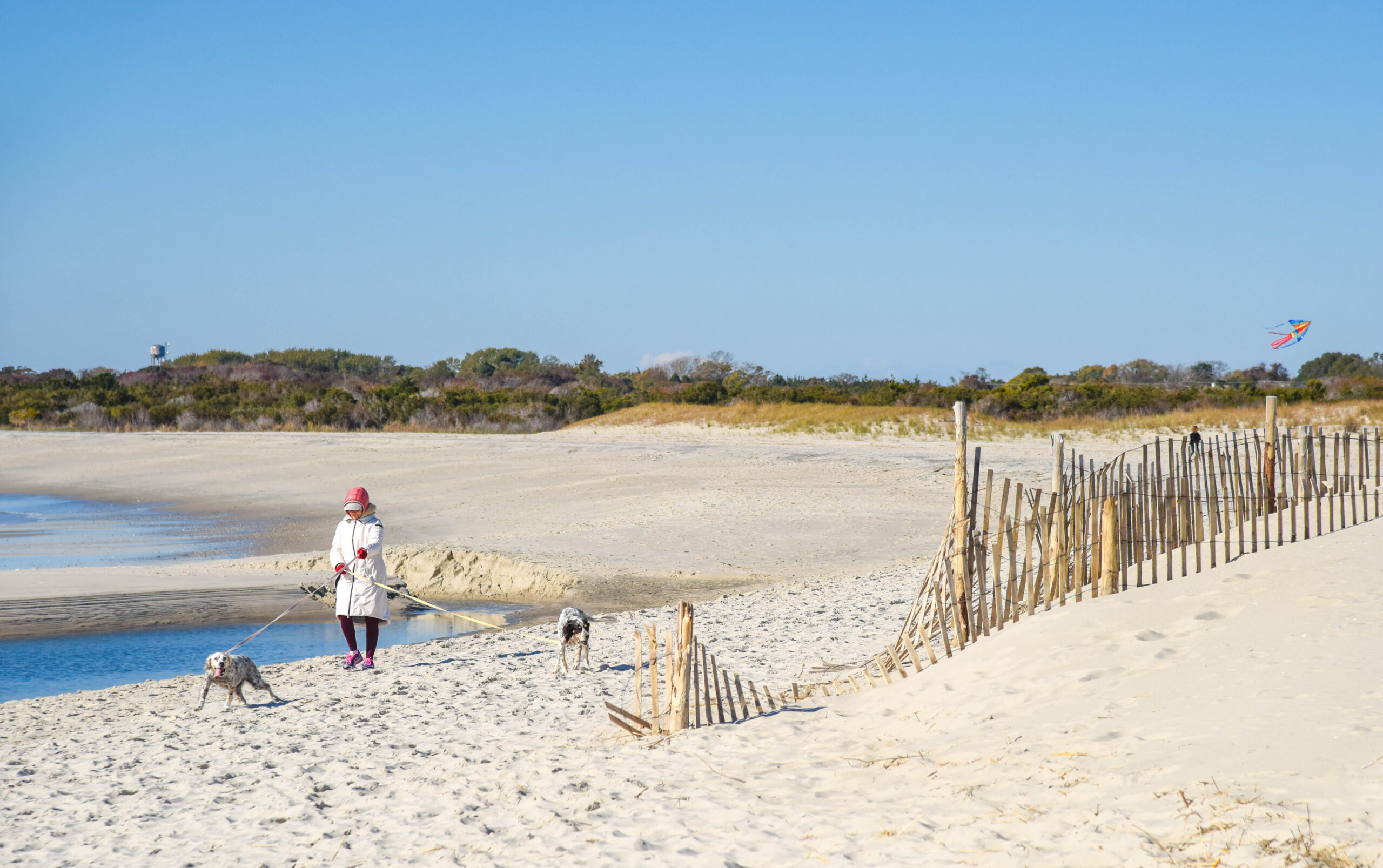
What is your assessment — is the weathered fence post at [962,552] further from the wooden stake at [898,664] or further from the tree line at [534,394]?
the tree line at [534,394]

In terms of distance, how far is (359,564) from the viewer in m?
8.63

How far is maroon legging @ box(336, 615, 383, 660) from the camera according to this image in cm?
881

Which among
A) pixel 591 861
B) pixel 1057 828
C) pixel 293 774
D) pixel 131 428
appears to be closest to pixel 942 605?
pixel 1057 828

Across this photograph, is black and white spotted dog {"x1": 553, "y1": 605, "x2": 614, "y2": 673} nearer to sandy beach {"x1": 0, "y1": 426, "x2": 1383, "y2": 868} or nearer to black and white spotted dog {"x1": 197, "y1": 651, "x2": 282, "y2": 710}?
sandy beach {"x1": 0, "y1": 426, "x2": 1383, "y2": 868}

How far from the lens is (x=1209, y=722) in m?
5.25

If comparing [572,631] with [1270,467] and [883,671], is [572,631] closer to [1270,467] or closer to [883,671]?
[883,671]

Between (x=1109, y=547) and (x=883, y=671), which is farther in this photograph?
(x=1109, y=547)

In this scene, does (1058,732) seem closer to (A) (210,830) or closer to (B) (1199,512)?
(B) (1199,512)

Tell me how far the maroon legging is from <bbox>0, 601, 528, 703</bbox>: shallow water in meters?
0.20

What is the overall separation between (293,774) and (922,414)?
3040 cm

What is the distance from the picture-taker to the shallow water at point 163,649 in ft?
30.3

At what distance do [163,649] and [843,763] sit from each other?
24.5ft

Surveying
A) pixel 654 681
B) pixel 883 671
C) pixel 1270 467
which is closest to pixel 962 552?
pixel 883 671

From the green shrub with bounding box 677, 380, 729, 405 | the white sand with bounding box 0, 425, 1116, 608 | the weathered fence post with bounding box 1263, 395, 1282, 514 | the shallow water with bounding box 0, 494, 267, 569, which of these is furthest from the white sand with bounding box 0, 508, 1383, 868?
the green shrub with bounding box 677, 380, 729, 405
